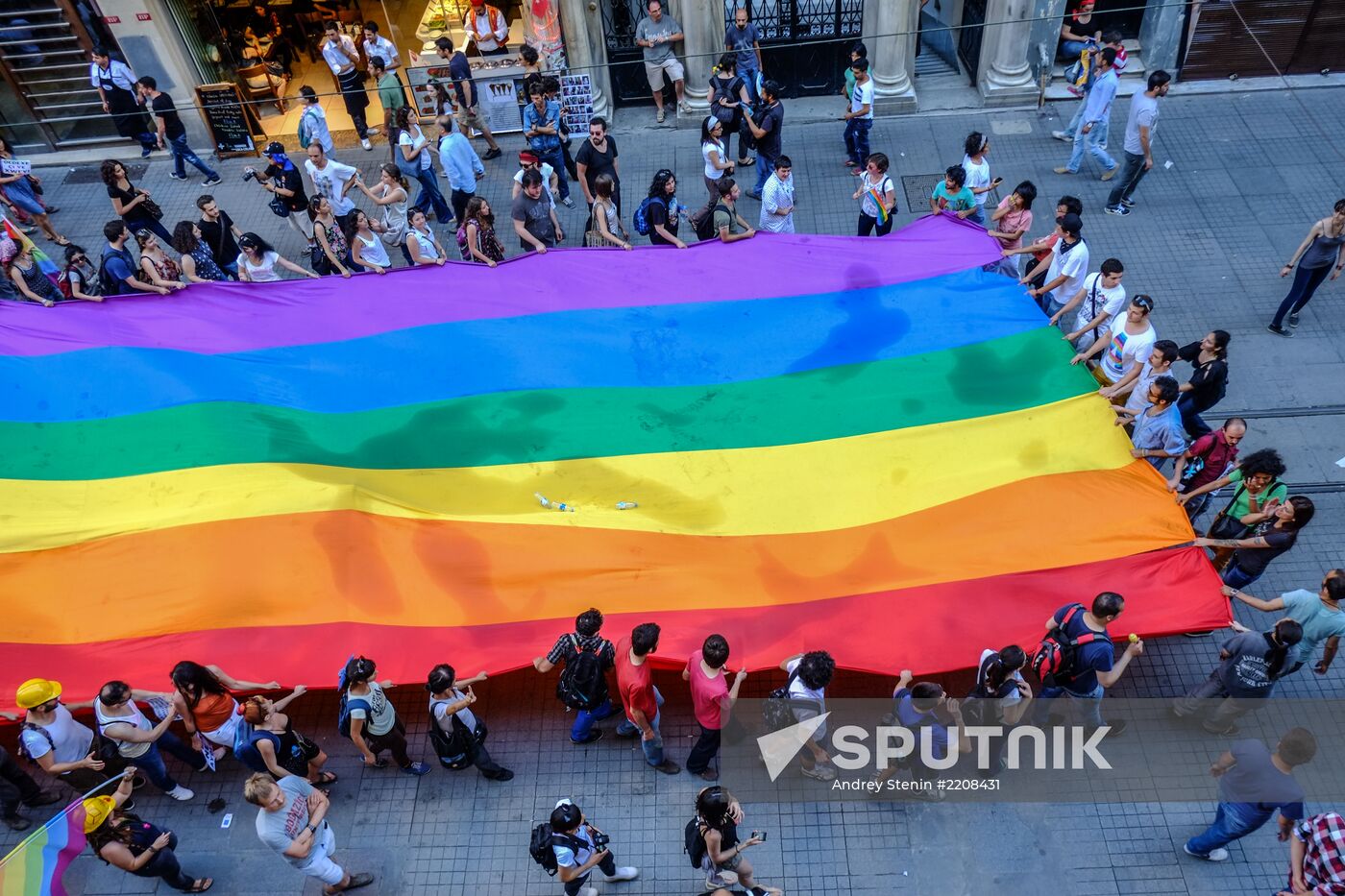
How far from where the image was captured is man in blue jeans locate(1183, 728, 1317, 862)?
16.6ft

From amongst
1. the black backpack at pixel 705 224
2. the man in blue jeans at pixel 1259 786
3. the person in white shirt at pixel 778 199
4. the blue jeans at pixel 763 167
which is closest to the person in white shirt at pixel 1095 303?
the person in white shirt at pixel 778 199

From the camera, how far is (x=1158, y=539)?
646 centimetres

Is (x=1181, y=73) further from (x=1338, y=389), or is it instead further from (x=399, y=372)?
(x=399, y=372)

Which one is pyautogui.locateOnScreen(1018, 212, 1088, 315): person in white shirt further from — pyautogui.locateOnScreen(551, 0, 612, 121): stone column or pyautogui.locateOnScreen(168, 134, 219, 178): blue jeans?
pyautogui.locateOnScreen(168, 134, 219, 178): blue jeans

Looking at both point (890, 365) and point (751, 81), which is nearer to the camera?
point (890, 365)

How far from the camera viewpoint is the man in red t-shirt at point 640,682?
570 cm

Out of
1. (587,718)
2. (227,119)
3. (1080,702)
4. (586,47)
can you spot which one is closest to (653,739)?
(587,718)

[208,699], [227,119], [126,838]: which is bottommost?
[126,838]

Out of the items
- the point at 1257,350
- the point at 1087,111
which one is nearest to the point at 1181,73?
the point at 1087,111

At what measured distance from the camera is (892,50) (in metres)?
12.3

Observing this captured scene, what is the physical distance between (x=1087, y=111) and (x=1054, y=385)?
5006mm

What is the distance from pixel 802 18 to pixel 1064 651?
382 inches

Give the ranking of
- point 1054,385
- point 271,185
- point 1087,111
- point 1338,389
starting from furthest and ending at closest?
1. point 1087,111
2. point 271,185
3. point 1338,389
4. point 1054,385

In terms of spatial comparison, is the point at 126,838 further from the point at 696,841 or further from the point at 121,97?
the point at 121,97
